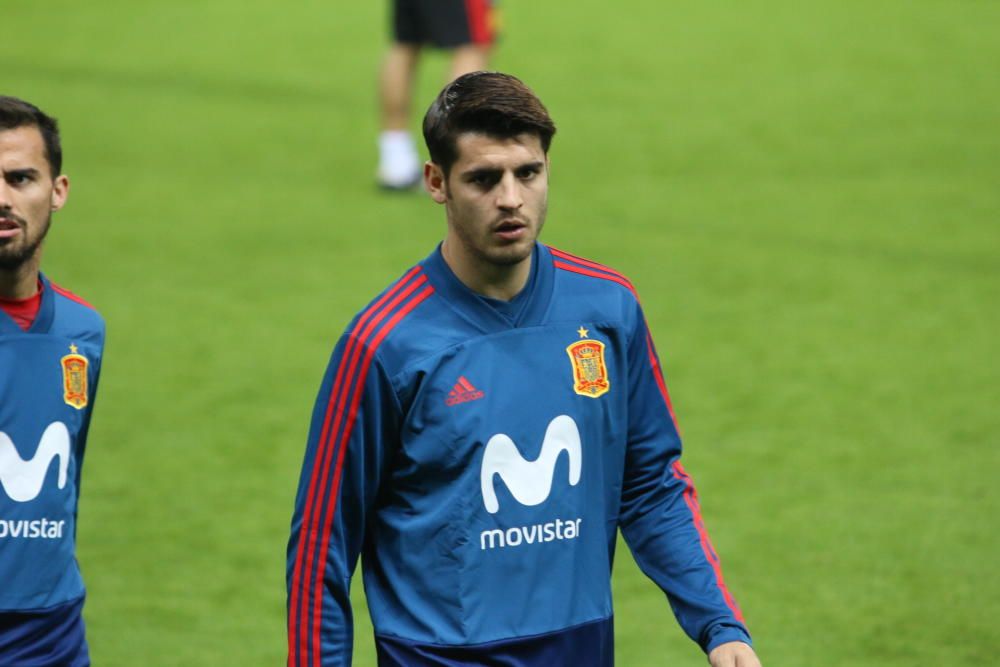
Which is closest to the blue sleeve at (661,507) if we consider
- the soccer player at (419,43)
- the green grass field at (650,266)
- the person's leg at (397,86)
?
the green grass field at (650,266)

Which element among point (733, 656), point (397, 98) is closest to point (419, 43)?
point (397, 98)

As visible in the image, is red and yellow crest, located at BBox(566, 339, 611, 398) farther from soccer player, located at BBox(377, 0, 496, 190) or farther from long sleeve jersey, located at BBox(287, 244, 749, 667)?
soccer player, located at BBox(377, 0, 496, 190)

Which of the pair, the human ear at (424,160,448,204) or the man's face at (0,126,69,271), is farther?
the man's face at (0,126,69,271)

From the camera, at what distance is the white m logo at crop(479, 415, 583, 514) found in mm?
2863

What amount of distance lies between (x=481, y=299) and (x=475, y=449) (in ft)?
0.86

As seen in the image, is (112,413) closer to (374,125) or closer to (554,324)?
(554,324)

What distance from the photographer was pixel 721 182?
959 centimetres

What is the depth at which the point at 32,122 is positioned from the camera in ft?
11.5

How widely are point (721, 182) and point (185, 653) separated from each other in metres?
5.53

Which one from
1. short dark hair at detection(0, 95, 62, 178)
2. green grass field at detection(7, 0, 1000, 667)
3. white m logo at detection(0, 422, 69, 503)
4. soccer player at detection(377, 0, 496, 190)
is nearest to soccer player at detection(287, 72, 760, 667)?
white m logo at detection(0, 422, 69, 503)

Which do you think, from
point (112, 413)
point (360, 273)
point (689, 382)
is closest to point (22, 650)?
point (112, 413)

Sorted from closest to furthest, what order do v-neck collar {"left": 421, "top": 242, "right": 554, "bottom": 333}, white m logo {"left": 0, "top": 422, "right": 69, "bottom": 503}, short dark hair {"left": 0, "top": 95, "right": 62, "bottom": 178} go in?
v-neck collar {"left": 421, "top": 242, "right": 554, "bottom": 333}
white m logo {"left": 0, "top": 422, "right": 69, "bottom": 503}
short dark hair {"left": 0, "top": 95, "right": 62, "bottom": 178}

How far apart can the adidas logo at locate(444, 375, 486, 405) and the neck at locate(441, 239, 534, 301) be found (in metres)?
0.17

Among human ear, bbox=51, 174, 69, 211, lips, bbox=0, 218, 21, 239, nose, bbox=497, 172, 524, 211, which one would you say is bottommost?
nose, bbox=497, 172, 524, 211
